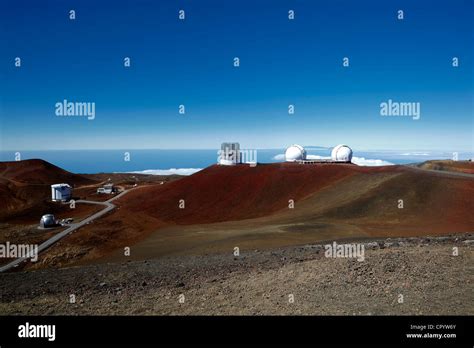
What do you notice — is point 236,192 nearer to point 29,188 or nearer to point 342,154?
point 342,154

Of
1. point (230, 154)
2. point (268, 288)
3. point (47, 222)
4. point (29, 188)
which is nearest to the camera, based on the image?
point (268, 288)

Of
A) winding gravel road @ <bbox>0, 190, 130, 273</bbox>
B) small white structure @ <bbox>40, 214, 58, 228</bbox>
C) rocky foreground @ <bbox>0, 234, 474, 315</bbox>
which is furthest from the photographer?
small white structure @ <bbox>40, 214, 58, 228</bbox>

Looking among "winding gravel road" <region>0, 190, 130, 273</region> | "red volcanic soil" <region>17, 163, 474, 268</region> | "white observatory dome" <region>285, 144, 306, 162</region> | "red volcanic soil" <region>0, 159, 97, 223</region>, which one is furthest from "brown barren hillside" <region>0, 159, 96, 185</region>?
"white observatory dome" <region>285, 144, 306, 162</region>

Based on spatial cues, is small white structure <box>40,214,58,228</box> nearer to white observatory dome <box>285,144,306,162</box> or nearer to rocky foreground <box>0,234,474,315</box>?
rocky foreground <box>0,234,474,315</box>

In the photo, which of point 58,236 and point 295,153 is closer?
point 58,236

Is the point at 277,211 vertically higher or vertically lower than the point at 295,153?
lower

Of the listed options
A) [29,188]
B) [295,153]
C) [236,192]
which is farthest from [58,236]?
[29,188]
